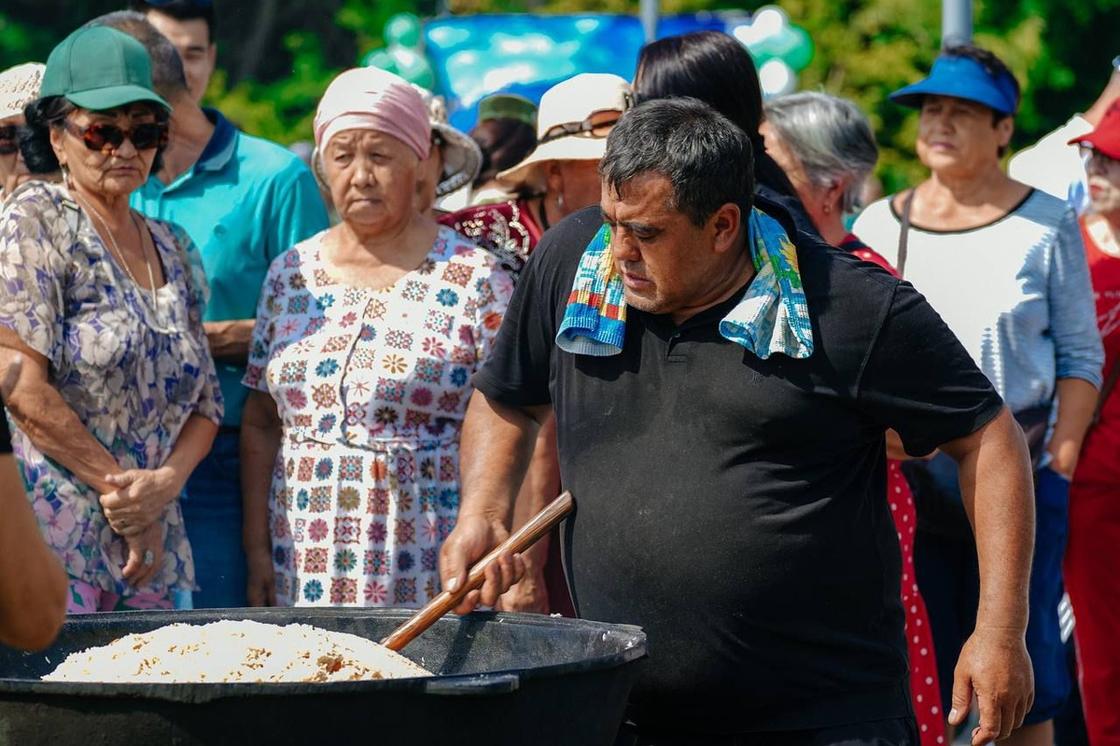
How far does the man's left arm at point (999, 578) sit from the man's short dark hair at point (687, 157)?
0.68 m

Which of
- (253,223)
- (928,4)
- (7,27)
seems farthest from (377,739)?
(7,27)

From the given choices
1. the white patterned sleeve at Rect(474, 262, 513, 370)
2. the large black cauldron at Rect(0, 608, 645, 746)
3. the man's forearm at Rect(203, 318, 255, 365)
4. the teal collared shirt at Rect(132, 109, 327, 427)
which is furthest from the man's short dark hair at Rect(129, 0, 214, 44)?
the large black cauldron at Rect(0, 608, 645, 746)

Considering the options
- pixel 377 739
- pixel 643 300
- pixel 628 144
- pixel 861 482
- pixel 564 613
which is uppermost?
pixel 628 144

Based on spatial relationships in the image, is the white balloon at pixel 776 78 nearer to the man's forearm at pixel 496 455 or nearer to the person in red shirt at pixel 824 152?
the person in red shirt at pixel 824 152

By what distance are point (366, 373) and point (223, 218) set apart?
37.2 inches

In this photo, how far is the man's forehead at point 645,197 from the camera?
3.54 m

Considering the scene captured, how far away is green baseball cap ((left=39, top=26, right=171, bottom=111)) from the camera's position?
193 inches

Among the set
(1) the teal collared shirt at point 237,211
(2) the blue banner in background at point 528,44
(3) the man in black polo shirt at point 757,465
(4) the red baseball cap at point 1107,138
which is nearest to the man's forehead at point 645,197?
(3) the man in black polo shirt at point 757,465

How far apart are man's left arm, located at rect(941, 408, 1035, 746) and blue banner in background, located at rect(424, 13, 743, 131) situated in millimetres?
9147

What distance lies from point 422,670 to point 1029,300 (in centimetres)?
294

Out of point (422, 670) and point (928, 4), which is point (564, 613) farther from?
point (928, 4)

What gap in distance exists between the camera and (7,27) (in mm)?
18531

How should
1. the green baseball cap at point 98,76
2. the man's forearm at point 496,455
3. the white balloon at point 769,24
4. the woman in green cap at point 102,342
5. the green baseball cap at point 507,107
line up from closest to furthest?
the man's forearm at point 496,455 < the woman in green cap at point 102,342 < the green baseball cap at point 98,76 < the green baseball cap at point 507,107 < the white balloon at point 769,24

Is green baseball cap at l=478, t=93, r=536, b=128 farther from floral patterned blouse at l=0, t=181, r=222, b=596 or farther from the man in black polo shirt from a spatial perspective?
the man in black polo shirt
